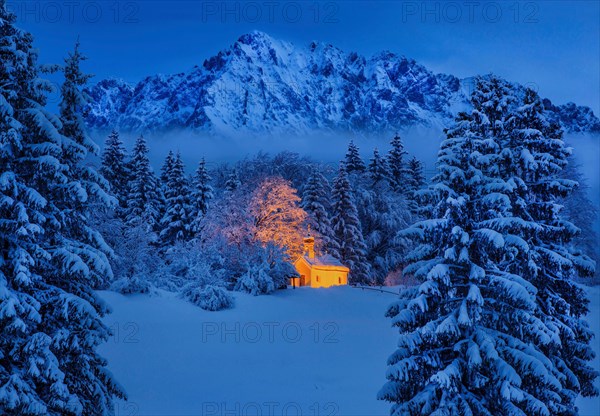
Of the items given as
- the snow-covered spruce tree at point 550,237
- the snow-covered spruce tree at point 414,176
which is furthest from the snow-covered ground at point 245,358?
the snow-covered spruce tree at point 414,176

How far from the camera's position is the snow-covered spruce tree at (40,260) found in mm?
12266

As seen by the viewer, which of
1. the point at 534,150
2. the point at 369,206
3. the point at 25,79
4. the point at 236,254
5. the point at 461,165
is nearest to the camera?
the point at 25,79

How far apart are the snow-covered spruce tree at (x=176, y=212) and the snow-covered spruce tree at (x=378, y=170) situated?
18.4 meters

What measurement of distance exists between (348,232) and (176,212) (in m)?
16.1

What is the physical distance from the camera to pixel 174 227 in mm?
53281

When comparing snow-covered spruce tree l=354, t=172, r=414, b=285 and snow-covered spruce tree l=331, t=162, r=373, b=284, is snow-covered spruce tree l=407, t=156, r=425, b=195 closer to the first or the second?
snow-covered spruce tree l=354, t=172, r=414, b=285

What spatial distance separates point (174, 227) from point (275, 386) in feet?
108

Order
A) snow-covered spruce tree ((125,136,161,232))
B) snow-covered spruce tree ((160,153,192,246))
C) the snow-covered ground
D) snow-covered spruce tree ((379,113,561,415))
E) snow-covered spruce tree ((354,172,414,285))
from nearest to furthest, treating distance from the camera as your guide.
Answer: snow-covered spruce tree ((379,113,561,415)) → the snow-covered ground → snow-covered spruce tree ((354,172,414,285)) → snow-covered spruce tree ((160,153,192,246)) → snow-covered spruce tree ((125,136,161,232))

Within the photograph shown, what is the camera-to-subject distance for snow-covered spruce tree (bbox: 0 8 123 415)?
12.3 metres

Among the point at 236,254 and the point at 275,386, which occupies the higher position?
the point at 236,254

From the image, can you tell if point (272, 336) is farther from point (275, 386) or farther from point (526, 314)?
point (526, 314)

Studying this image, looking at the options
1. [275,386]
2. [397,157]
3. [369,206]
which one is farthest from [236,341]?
[397,157]

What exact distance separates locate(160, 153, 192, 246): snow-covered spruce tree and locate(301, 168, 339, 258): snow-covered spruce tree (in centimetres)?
1128

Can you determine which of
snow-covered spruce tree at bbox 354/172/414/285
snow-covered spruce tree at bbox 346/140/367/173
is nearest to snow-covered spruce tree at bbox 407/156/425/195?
snow-covered spruce tree at bbox 346/140/367/173
